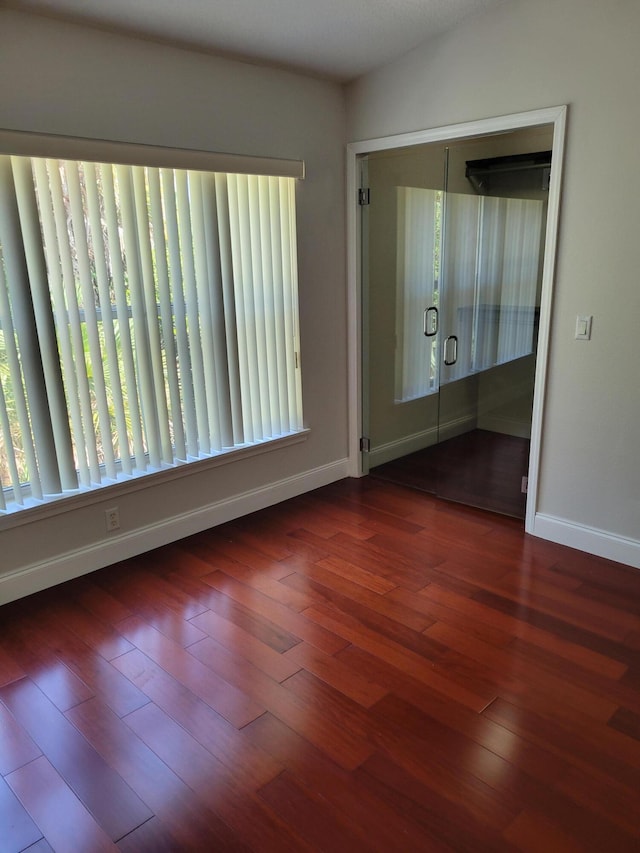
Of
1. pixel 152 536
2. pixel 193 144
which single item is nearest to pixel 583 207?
pixel 193 144

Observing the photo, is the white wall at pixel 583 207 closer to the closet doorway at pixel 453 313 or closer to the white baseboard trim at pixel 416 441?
the closet doorway at pixel 453 313

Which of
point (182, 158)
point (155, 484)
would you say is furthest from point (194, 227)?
point (155, 484)

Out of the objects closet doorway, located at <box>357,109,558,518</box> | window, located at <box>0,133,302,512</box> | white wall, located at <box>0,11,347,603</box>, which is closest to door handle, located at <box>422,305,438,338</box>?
closet doorway, located at <box>357,109,558,518</box>

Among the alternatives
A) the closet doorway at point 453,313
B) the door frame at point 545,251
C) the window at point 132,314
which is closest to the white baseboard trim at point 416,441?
the closet doorway at point 453,313

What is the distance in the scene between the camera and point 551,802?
1.66 metres

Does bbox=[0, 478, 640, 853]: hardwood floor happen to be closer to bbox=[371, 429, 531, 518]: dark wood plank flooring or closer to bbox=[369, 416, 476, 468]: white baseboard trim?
bbox=[371, 429, 531, 518]: dark wood plank flooring

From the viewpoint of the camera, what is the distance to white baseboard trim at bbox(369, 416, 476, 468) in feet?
13.8

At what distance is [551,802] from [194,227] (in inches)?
108

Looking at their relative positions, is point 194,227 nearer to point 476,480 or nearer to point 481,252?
point 481,252

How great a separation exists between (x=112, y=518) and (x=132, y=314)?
101cm

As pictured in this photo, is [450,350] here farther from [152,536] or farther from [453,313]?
[152,536]

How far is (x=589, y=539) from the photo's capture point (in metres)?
3.03

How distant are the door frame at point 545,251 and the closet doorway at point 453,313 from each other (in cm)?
5

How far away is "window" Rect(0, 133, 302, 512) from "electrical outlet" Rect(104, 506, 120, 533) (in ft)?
0.51
